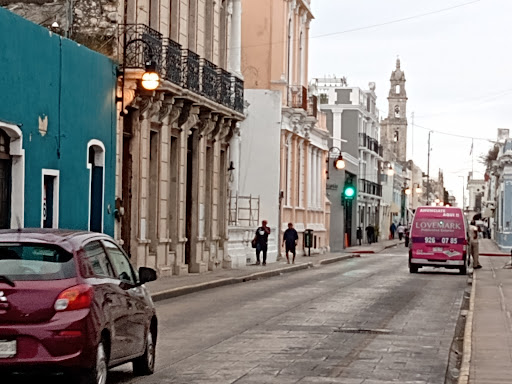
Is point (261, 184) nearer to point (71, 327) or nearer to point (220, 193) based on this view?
point (220, 193)

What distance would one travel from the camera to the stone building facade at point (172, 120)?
30217 mm

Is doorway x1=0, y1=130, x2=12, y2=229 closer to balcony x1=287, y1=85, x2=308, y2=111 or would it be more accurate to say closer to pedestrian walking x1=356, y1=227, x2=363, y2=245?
balcony x1=287, y1=85, x2=308, y2=111

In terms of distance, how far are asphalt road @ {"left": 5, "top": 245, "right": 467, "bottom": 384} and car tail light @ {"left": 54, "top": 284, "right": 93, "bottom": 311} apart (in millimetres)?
2099

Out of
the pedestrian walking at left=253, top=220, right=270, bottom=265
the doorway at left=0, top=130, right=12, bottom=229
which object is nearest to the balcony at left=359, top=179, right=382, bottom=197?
the pedestrian walking at left=253, top=220, right=270, bottom=265

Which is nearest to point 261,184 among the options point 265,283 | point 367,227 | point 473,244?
point 473,244

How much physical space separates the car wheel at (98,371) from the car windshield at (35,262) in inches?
29.6

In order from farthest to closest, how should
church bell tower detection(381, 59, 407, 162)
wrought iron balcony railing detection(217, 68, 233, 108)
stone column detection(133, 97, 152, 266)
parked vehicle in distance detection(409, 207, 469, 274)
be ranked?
church bell tower detection(381, 59, 407, 162)
parked vehicle in distance detection(409, 207, 469, 274)
wrought iron balcony railing detection(217, 68, 233, 108)
stone column detection(133, 97, 152, 266)

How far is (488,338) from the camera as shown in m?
17.6

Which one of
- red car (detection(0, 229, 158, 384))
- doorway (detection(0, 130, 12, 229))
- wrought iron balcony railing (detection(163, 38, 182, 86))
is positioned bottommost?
red car (detection(0, 229, 158, 384))

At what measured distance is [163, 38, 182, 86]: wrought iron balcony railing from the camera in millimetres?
31837

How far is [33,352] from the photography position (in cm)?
1062

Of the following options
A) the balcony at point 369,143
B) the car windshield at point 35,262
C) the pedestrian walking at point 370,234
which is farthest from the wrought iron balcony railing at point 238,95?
the balcony at point 369,143

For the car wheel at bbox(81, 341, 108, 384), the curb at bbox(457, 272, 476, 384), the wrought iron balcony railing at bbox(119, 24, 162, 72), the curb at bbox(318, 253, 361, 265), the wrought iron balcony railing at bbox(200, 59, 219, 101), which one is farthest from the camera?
the curb at bbox(318, 253, 361, 265)

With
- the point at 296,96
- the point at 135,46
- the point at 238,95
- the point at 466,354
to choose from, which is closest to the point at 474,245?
the point at 238,95
